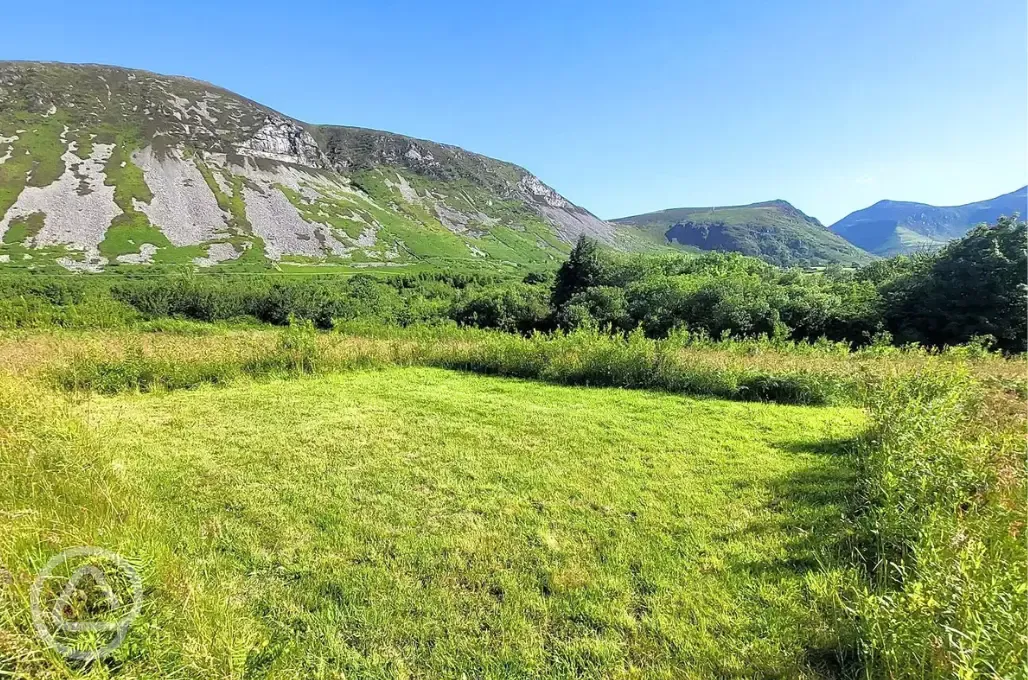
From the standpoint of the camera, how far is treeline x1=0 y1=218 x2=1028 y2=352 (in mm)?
22016

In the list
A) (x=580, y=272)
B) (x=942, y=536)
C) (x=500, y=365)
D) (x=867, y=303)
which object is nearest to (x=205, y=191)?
(x=580, y=272)

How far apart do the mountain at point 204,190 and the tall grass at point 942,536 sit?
8475 centimetres

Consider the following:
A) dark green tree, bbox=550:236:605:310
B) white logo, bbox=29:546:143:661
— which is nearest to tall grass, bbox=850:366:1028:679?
white logo, bbox=29:546:143:661

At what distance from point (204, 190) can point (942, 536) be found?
11990cm

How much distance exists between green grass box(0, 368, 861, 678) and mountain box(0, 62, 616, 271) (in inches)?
3146

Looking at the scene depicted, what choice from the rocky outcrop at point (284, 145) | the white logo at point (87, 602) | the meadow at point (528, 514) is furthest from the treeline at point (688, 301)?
the rocky outcrop at point (284, 145)

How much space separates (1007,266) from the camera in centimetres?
2123

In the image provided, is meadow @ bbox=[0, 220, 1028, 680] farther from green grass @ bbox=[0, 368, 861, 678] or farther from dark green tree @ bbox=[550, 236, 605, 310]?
dark green tree @ bbox=[550, 236, 605, 310]

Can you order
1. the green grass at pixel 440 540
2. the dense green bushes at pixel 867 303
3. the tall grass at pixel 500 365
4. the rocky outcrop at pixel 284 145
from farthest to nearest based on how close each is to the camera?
1. the rocky outcrop at pixel 284 145
2. the dense green bushes at pixel 867 303
3. the tall grass at pixel 500 365
4. the green grass at pixel 440 540

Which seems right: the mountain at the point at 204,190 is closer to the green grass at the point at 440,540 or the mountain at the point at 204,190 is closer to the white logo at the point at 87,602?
the green grass at the point at 440,540

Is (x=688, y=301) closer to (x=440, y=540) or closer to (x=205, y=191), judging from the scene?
(x=440, y=540)

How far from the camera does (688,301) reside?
100 feet

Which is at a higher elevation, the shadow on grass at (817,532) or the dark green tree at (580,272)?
the dark green tree at (580,272)

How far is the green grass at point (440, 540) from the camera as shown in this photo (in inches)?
135
